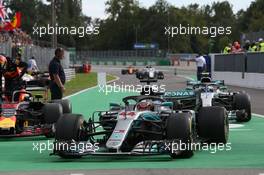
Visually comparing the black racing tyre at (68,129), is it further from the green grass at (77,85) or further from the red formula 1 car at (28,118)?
the green grass at (77,85)

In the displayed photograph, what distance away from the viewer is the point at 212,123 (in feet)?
36.0

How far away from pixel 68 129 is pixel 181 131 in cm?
164

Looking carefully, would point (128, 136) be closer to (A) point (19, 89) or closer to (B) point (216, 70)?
(A) point (19, 89)

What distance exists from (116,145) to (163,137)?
0.83m

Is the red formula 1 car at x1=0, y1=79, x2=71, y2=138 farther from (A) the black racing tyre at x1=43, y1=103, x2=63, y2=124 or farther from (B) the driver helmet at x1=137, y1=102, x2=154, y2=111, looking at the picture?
(B) the driver helmet at x1=137, y1=102, x2=154, y2=111

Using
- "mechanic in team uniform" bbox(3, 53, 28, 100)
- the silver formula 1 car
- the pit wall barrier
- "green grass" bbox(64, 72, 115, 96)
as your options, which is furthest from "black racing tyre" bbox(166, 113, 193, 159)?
the pit wall barrier

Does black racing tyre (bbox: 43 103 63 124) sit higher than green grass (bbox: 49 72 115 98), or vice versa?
black racing tyre (bbox: 43 103 63 124)

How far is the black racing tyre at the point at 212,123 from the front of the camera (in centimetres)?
1092

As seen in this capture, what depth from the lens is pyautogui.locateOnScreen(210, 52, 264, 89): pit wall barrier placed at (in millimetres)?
34156

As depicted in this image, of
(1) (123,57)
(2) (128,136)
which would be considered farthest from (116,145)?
(1) (123,57)

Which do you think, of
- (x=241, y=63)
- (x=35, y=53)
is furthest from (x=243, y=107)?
(x=35, y=53)

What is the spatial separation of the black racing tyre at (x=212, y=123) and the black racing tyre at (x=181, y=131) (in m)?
1.05

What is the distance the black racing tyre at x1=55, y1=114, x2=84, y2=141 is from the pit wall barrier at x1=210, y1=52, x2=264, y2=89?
24094mm

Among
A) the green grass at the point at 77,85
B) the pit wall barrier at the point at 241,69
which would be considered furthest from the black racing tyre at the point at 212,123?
the pit wall barrier at the point at 241,69
